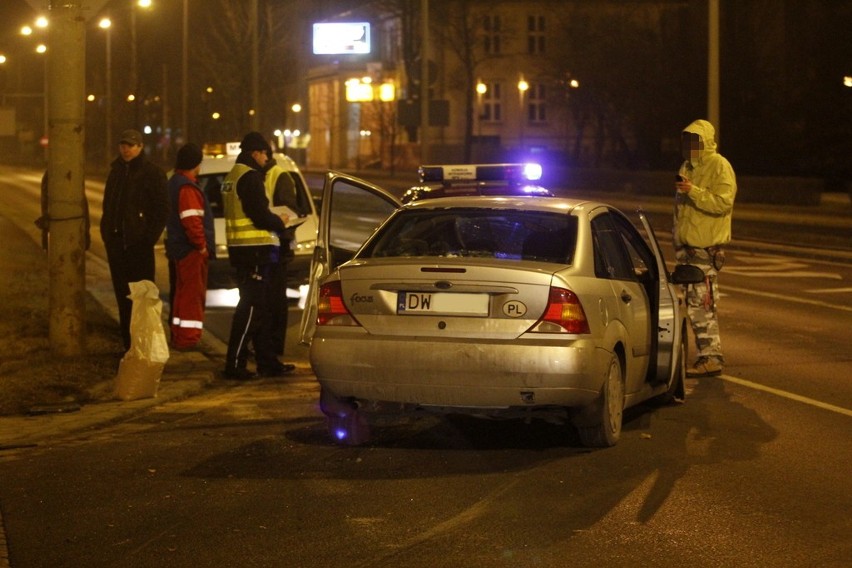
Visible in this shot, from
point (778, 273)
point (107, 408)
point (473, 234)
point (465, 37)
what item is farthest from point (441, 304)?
point (465, 37)

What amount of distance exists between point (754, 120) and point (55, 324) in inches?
1601

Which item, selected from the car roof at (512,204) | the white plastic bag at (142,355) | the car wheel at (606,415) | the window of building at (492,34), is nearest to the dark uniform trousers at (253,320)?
the white plastic bag at (142,355)

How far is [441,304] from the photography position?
23.5 ft

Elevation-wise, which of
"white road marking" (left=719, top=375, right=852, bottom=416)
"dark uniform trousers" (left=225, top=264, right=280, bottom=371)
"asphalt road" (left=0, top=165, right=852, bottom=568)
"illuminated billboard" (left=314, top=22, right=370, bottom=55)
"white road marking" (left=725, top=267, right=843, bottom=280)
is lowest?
"asphalt road" (left=0, top=165, right=852, bottom=568)

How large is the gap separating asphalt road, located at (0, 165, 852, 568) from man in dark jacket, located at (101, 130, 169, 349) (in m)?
1.80

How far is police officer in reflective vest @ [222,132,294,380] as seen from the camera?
1018cm

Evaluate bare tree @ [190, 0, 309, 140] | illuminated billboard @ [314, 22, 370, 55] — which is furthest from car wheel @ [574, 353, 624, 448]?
illuminated billboard @ [314, 22, 370, 55]

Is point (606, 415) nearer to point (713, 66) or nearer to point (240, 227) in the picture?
point (240, 227)

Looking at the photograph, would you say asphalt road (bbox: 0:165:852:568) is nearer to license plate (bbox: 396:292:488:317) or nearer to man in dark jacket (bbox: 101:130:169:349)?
license plate (bbox: 396:292:488:317)

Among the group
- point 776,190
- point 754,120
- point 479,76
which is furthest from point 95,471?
point 479,76

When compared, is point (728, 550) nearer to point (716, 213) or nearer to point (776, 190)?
point (716, 213)

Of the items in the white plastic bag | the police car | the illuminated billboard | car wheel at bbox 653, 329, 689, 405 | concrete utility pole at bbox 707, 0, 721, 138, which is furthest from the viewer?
the illuminated billboard

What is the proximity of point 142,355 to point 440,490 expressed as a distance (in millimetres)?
3281

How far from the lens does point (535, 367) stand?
6.98m
